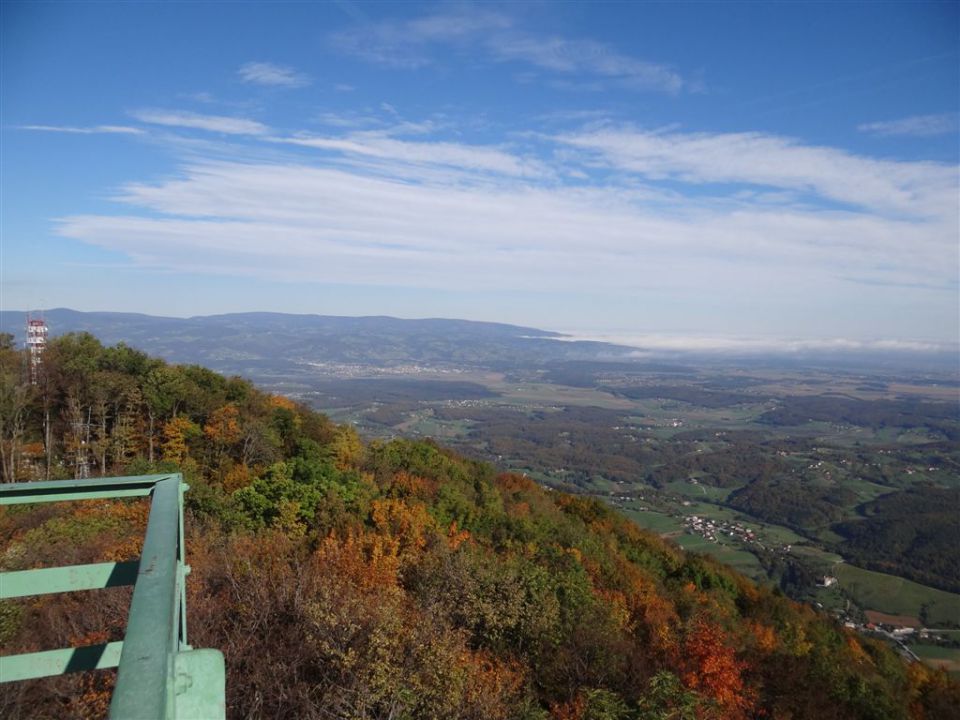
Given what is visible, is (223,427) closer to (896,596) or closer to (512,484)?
(512,484)

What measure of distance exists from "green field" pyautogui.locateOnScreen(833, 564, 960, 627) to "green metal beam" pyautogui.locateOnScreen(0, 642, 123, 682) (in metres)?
52.8

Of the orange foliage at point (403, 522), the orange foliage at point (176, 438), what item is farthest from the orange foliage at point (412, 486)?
the orange foliage at point (176, 438)

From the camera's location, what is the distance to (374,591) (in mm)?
13258

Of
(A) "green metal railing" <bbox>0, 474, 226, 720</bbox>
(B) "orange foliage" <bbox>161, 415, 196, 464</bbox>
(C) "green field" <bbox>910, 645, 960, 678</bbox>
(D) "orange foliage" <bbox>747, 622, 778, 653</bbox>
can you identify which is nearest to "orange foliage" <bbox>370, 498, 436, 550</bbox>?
(B) "orange foliage" <bbox>161, 415, 196, 464</bbox>

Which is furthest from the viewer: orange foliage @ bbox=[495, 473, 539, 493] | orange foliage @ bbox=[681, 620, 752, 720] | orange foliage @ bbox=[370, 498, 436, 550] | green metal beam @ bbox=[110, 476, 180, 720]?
orange foliage @ bbox=[495, 473, 539, 493]

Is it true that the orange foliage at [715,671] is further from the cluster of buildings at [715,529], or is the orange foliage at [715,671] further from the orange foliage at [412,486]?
the cluster of buildings at [715,529]

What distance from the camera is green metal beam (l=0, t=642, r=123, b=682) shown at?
1.89 metres

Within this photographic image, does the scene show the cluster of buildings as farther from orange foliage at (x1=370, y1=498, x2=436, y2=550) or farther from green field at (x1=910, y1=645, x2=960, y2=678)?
orange foliage at (x1=370, y1=498, x2=436, y2=550)

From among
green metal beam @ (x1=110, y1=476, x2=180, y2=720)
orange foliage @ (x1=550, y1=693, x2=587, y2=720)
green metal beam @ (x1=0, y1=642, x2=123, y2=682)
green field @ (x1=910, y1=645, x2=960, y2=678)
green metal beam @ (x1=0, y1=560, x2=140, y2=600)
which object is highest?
green metal beam @ (x1=110, y1=476, x2=180, y2=720)

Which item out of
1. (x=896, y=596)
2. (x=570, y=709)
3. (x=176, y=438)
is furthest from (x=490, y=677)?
(x=896, y=596)

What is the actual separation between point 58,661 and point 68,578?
1.24 feet

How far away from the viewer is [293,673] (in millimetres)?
9477

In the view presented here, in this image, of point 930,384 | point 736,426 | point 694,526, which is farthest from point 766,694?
point 930,384

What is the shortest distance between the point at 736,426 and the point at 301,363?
12193cm
